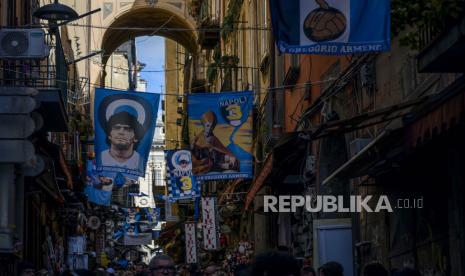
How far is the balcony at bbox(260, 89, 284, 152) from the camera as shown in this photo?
2527 cm

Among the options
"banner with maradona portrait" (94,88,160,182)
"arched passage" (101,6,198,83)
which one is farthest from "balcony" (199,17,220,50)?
"banner with maradona portrait" (94,88,160,182)

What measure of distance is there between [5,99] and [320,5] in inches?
222

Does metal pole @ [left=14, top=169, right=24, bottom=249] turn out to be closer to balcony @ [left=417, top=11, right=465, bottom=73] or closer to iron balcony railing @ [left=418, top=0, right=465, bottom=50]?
iron balcony railing @ [left=418, top=0, right=465, bottom=50]

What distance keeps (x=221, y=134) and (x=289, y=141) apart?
5396 mm

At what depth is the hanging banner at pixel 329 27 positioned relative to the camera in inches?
473

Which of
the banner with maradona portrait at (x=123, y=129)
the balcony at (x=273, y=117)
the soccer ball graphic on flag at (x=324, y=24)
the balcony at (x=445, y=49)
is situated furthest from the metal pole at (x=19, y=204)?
the balcony at (x=445, y=49)

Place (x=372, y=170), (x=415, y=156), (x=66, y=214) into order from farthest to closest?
1. (x=66, y=214)
2. (x=372, y=170)
3. (x=415, y=156)

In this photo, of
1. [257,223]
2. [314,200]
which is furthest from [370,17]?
[257,223]

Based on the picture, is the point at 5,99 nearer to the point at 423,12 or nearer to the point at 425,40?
the point at 425,40

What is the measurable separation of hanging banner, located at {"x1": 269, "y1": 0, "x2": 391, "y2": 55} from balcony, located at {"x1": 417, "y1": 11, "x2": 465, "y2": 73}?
1.65 feet

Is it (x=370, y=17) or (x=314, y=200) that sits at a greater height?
(x=370, y=17)

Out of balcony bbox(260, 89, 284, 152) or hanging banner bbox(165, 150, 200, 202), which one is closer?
balcony bbox(260, 89, 284, 152)

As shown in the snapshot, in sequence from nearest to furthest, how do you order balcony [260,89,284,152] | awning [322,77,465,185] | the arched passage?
awning [322,77,465,185], balcony [260,89,284,152], the arched passage

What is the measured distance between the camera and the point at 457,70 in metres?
11.3
